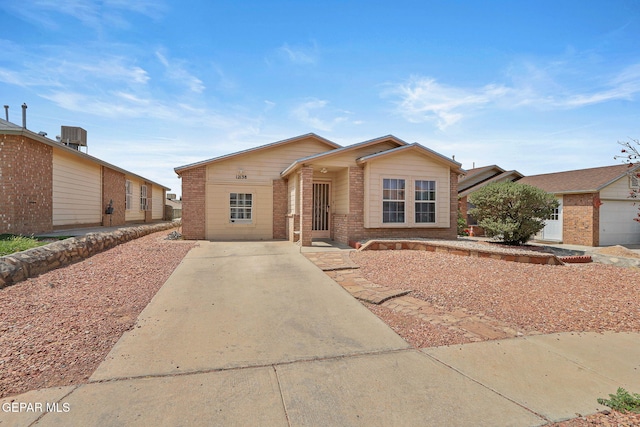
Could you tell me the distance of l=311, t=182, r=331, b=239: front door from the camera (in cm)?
1270

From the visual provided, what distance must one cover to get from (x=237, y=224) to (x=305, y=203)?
4.10 meters

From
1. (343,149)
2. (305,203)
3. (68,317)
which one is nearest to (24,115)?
(305,203)

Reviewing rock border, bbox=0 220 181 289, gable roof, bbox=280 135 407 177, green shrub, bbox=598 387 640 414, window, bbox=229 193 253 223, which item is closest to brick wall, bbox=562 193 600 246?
gable roof, bbox=280 135 407 177

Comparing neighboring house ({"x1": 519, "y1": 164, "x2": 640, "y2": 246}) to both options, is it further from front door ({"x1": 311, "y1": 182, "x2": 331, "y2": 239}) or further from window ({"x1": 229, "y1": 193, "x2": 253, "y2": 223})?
window ({"x1": 229, "y1": 193, "x2": 253, "y2": 223})

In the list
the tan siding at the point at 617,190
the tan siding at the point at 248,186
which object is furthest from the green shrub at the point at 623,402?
the tan siding at the point at 617,190

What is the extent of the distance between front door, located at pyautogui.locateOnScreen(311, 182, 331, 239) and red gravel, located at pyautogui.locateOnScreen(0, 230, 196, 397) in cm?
632

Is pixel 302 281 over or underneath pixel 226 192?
underneath

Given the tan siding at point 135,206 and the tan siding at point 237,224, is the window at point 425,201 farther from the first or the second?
the tan siding at point 135,206

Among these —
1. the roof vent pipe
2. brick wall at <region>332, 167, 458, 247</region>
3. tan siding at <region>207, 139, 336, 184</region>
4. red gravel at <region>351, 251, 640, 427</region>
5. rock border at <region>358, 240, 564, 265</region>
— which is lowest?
red gravel at <region>351, 251, 640, 427</region>

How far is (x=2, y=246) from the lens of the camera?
7117 millimetres

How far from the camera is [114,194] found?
1783 centimetres

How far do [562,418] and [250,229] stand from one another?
12.0 metres

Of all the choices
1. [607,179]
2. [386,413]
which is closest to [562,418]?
[386,413]

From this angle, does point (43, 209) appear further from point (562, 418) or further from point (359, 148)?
point (562, 418)
